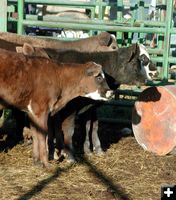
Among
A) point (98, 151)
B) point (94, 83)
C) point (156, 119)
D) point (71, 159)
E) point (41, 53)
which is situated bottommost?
point (98, 151)

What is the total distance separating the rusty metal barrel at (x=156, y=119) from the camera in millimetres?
8414

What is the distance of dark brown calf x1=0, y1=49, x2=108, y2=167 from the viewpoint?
735 cm

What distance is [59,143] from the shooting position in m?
8.13

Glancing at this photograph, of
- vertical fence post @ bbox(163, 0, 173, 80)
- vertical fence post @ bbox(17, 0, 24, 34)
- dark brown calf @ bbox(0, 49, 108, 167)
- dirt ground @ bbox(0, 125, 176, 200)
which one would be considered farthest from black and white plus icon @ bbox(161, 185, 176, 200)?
vertical fence post @ bbox(17, 0, 24, 34)

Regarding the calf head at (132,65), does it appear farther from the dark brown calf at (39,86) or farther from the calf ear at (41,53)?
the calf ear at (41,53)

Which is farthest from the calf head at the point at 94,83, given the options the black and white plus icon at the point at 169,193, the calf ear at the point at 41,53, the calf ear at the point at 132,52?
the black and white plus icon at the point at 169,193

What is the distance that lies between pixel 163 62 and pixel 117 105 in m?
1.06

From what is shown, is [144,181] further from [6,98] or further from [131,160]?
[6,98]

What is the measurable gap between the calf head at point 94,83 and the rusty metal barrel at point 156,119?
46.4 inches

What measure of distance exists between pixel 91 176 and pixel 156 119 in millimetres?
1832

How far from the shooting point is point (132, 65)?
28.1 ft

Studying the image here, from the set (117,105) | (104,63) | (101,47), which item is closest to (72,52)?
(104,63)

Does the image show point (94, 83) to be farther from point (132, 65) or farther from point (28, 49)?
point (28, 49)

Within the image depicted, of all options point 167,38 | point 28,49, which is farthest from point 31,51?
point 167,38
